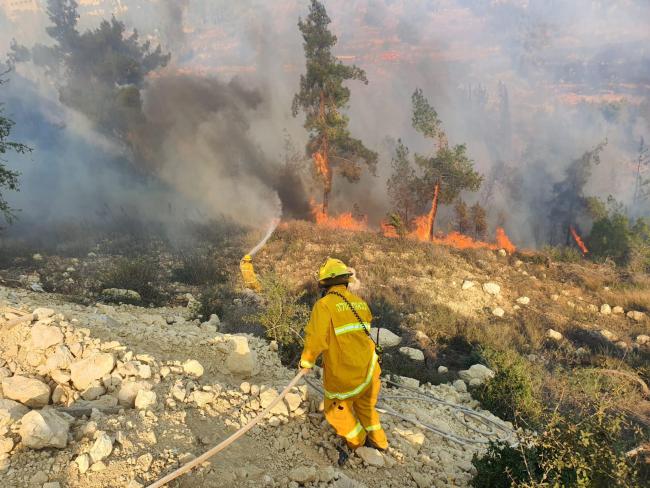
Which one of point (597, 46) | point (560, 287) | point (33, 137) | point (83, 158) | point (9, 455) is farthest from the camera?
point (597, 46)

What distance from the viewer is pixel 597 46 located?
6738 centimetres

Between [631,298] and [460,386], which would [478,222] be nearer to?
[631,298]

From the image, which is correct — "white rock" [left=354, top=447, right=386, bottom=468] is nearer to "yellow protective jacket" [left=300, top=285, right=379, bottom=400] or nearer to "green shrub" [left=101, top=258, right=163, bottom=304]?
"yellow protective jacket" [left=300, top=285, right=379, bottom=400]

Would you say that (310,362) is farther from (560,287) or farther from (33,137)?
(33,137)

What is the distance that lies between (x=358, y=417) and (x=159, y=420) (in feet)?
5.62

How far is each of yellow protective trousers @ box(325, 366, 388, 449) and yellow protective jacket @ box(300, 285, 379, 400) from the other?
0.41 ft

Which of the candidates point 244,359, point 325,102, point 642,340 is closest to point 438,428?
point 244,359

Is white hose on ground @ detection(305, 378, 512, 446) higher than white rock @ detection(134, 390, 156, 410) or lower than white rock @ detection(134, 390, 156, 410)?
lower

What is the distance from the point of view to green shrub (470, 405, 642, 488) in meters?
2.70

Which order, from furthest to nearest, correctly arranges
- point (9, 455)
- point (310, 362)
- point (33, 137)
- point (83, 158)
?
point (33, 137) → point (83, 158) → point (310, 362) → point (9, 455)

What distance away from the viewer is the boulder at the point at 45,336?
3.72 metres

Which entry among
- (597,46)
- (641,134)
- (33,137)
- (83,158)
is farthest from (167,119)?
(597,46)

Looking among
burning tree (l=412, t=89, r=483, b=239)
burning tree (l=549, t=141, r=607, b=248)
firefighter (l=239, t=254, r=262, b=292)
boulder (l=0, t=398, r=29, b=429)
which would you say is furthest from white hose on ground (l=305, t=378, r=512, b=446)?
burning tree (l=549, t=141, r=607, b=248)

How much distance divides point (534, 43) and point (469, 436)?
81.9 m
